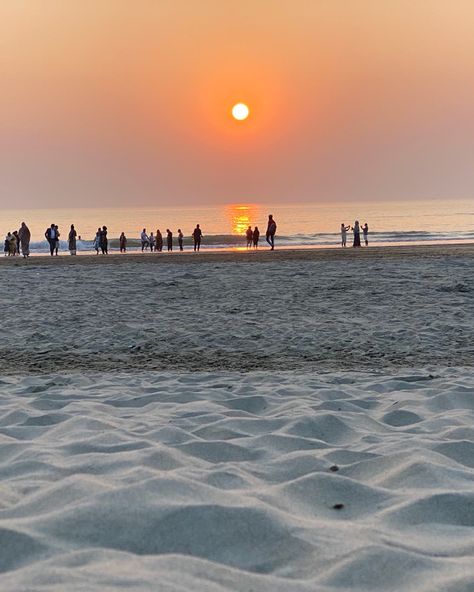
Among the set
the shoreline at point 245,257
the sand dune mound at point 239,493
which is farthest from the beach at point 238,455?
the shoreline at point 245,257

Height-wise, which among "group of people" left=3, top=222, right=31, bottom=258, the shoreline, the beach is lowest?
the beach

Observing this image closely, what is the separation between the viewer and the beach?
2.55 m

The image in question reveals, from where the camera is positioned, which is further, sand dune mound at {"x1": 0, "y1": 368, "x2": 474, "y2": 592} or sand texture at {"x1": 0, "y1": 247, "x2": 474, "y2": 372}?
sand texture at {"x1": 0, "y1": 247, "x2": 474, "y2": 372}

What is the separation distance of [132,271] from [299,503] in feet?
45.8

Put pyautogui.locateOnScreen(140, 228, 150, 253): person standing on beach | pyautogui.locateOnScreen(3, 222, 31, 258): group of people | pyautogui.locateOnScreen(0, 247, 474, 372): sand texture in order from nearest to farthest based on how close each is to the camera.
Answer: pyautogui.locateOnScreen(0, 247, 474, 372): sand texture < pyautogui.locateOnScreen(3, 222, 31, 258): group of people < pyautogui.locateOnScreen(140, 228, 150, 253): person standing on beach

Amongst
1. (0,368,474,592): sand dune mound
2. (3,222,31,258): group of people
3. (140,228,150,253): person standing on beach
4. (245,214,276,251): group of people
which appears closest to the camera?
(0,368,474,592): sand dune mound

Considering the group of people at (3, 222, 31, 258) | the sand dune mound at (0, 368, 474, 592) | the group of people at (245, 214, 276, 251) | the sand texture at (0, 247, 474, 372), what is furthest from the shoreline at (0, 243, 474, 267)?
the sand dune mound at (0, 368, 474, 592)

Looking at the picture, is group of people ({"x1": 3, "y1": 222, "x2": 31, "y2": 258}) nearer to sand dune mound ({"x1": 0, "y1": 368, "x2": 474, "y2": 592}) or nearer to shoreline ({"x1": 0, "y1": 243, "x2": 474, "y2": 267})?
shoreline ({"x1": 0, "y1": 243, "x2": 474, "y2": 267})

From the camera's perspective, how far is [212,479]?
345 centimetres

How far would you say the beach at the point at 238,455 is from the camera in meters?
2.55

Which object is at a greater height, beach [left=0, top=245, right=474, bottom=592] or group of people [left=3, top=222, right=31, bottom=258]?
group of people [left=3, top=222, right=31, bottom=258]

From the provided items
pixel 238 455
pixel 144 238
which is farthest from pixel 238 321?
pixel 144 238

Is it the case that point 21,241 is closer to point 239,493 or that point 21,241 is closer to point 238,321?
point 238,321

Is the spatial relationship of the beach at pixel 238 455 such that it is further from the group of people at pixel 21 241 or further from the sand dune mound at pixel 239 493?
the group of people at pixel 21 241
